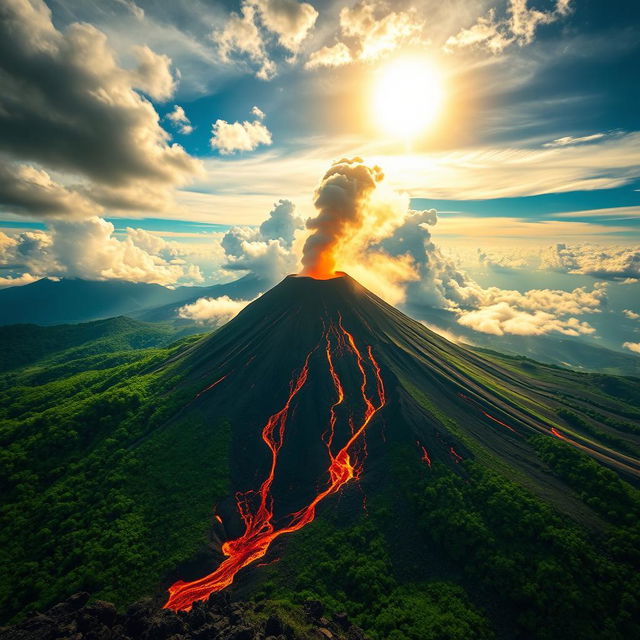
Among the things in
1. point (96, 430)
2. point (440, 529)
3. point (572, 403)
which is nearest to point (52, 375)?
point (96, 430)

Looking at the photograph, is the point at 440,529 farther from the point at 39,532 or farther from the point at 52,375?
the point at 52,375

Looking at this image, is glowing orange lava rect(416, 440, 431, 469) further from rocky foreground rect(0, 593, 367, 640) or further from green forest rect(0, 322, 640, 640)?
rocky foreground rect(0, 593, 367, 640)

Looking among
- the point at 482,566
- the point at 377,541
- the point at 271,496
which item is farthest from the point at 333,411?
the point at 482,566

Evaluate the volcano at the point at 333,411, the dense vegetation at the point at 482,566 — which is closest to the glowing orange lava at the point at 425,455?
the volcano at the point at 333,411

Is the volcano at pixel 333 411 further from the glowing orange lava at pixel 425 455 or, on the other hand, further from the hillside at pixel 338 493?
the hillside at pixel 338 493

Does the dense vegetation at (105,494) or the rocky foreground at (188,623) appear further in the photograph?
the dense vegetation at (105,494)

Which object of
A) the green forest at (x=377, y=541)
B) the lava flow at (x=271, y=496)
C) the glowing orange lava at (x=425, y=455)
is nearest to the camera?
the green forest at (x=377, y=541)

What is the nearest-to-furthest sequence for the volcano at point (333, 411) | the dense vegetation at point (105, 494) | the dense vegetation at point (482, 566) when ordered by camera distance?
1. the dense vegetation at point (482, 566)
2. the dense vegetation at point (105, 494)
3. the volcano at point (333, 411)
